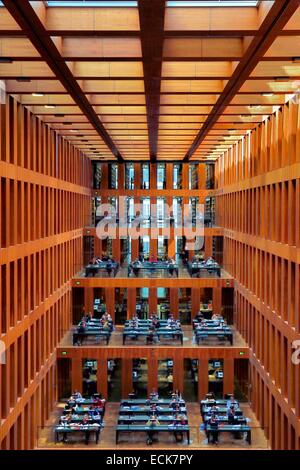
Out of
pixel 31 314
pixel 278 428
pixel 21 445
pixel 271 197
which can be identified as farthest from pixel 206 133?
pixel 21 445

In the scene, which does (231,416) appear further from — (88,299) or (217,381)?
(88,299)

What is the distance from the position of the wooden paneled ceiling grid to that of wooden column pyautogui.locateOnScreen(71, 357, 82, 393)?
960 cm

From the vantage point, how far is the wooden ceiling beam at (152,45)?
8859 mm

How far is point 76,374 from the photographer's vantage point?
985 inches

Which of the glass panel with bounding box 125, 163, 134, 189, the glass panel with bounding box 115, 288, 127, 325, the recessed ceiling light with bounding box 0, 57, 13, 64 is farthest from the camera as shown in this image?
the glass panel with bounding box 125, 163, 134, 189

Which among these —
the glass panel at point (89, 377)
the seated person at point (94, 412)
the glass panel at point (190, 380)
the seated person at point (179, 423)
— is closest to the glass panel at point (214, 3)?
the seated person at point (179, 423)

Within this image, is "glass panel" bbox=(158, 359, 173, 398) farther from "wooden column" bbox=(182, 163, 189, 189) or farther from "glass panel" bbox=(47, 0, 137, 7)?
"glass panel" bbox=(47, 0, 137, 7)

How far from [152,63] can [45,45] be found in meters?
2.17

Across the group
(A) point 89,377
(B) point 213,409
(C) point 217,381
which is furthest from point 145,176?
(B) point 213,409

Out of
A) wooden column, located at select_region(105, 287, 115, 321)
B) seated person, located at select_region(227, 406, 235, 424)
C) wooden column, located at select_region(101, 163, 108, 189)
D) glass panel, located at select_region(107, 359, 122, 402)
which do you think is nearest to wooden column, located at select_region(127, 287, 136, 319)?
wooden column, located at select_region(105, 287, 115, 321)

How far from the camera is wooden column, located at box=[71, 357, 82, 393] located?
24797 millimetres

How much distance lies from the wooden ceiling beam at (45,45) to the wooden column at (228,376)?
1225cm

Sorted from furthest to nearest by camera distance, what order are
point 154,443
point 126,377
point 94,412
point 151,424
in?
point 126,377 < point 94,412 < point 151,424 < point 154,443

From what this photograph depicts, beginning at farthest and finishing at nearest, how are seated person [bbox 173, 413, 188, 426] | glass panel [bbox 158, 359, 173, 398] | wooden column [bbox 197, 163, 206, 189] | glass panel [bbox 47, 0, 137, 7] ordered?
wooden column [bbox 197, 163, 206, 189] → glass panel [bbox 158, 359, 173, 398] → seated person [bbox 173, 413, 188, 426] → glass panel [bbox 47, 0, 137, 7]
